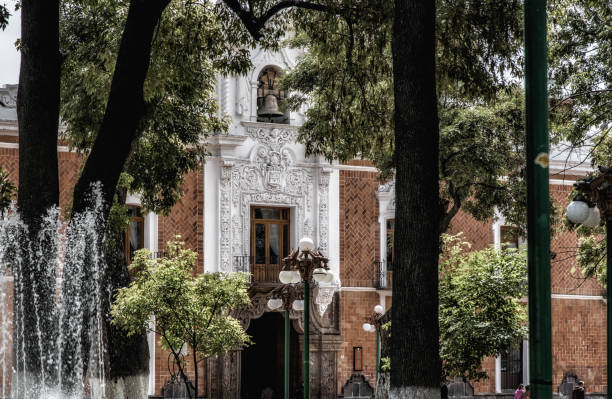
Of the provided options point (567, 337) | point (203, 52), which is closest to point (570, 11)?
point (203, 52)

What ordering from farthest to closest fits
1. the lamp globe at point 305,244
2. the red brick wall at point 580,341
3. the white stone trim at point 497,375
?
1. the red brick wall at point 580,341
2. the white stone trim at point 497,375
3. the lamp globe at point 305,244

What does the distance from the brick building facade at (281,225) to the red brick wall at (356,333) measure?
29 mm

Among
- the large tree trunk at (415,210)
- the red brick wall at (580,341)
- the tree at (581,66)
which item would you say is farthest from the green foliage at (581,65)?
the red brick wall at (580,341)

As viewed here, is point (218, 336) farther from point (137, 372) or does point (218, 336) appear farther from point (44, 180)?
point (44, 180)

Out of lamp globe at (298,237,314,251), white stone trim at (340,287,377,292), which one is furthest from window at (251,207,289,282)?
lamp globe at (298,237,314,251)

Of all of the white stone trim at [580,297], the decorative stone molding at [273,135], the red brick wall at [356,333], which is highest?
the decorative stone molding at [273,135]

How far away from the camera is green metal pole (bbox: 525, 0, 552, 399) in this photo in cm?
718

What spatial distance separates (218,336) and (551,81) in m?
9.57

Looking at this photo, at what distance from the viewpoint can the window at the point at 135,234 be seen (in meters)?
28.2

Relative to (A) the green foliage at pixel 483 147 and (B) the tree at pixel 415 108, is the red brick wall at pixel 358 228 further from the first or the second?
(A) the green foliage at pixel 483 147

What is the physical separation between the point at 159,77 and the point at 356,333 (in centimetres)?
1713

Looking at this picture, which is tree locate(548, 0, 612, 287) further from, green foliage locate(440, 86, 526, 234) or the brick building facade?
the brick building facade

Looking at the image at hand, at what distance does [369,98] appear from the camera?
1645cm

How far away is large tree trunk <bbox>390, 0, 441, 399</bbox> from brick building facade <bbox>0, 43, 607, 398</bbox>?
19.1 m
